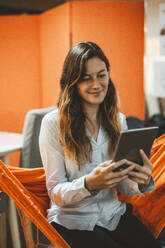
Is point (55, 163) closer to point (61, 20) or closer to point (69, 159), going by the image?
point (69, 159)

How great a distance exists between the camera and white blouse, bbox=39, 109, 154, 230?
128 cm

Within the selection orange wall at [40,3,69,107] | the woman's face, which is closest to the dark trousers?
the woman's face

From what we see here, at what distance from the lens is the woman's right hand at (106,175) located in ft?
3.75

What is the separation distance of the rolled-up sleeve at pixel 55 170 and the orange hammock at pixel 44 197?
100 millimetres

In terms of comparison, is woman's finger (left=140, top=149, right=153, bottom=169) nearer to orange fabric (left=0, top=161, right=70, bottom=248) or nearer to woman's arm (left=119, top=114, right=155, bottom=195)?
woman's arm (left=119, top=114, right=155, bottom=195)

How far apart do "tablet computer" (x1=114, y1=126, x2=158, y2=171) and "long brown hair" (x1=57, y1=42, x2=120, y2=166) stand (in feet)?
0.75

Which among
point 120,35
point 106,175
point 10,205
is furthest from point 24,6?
point 106,175

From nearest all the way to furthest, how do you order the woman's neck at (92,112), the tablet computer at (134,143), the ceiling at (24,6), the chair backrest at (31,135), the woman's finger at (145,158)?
the tablet computer at (134,143) → the woman's finger at (145,158) → the woman's neck at (92,112) → the chair backrest at (31,135) → the ceiling at (24,6)

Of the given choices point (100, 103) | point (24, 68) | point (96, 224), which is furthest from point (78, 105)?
point (24, 68)

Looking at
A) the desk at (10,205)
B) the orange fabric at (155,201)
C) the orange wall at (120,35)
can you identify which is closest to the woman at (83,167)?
the orange fabric at (155,201)

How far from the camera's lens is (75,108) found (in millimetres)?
1397

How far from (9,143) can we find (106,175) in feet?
4.03

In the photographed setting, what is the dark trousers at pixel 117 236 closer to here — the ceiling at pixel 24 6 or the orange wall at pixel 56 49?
the orange wall at pixel 56 49

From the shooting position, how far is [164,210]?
149cm
